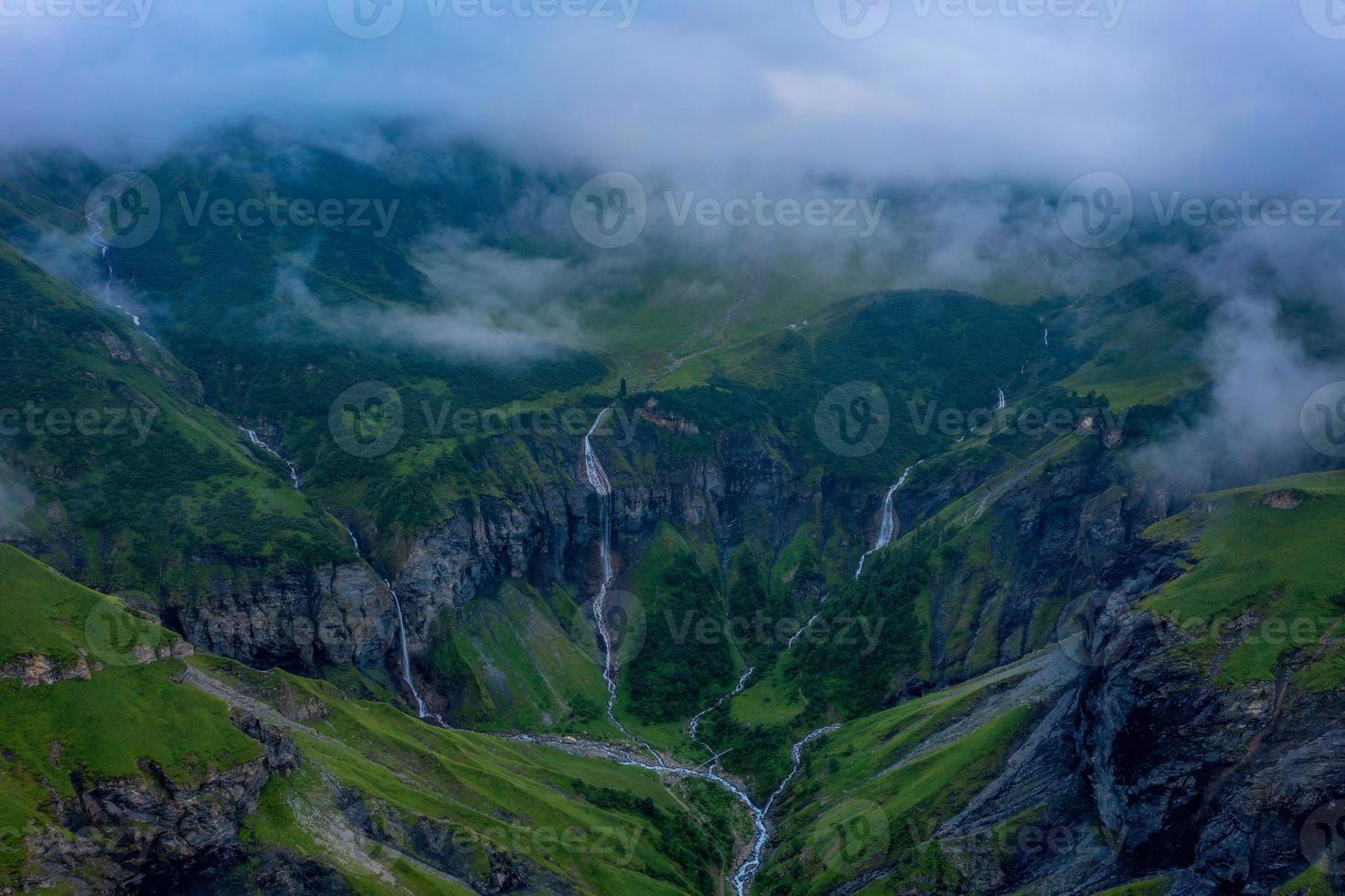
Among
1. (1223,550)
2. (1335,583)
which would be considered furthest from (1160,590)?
(1335,583)

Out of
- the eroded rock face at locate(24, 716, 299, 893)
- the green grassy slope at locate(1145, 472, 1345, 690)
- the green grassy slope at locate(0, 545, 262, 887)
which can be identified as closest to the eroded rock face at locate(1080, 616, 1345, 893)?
the green grassy slope at locate(1145, 472, 1345, 690)

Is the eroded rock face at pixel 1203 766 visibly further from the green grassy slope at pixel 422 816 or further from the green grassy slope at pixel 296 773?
the green grassy slope at pixel 296 773

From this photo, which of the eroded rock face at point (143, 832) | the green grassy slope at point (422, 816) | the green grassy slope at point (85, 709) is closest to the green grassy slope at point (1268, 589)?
the green grassy slope at point (422, 816)

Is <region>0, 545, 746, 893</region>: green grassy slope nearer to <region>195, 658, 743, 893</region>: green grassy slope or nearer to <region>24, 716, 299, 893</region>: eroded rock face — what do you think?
<region>195, 658, 743, 893</region>: green grassy slope

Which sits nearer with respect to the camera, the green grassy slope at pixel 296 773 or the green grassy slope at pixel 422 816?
the green grassy slope at pixel 296 773

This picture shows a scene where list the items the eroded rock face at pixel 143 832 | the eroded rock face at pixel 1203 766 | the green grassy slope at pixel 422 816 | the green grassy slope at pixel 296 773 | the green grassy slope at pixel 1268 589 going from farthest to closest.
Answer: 1. the green grassy slope at pixel 1268 589
2. the green grassy slope at pixel 422 816
3. the eroded rock face at pixel 1203 766
4. the green grassy slope at pixel 296 773
5. the eroded rock face at pixel 143 832

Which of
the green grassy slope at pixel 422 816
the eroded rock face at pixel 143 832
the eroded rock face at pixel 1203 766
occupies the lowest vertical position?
the green grassy slope at pixel 422 816

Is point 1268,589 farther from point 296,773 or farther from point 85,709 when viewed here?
point 85,709

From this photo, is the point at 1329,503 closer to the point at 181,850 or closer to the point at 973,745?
the point at 973,745
